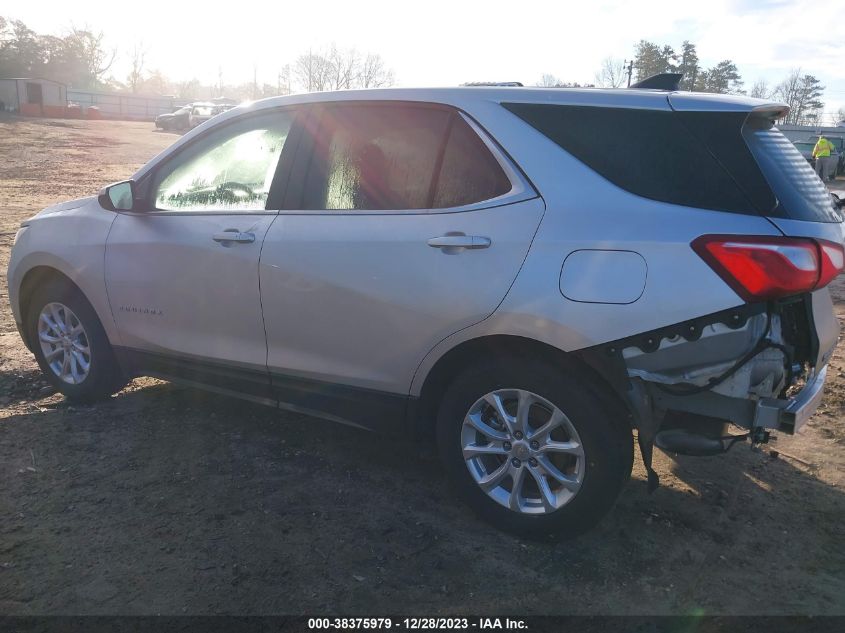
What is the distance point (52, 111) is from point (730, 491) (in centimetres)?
5591

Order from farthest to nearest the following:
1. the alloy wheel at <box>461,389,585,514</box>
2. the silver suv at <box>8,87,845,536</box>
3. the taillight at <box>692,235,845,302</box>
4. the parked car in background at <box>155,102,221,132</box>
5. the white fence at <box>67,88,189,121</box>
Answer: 1. the white fence at <box>67,88,189,121</box>
2. the parked car in background at <box>155,102,221,132</box>
3. the alloy wheel at <box>461,389,585,514</box>
4. the silver suv at <box>8,87,845,536</box>
5. the taillight at <box>692,235,845,302</box>

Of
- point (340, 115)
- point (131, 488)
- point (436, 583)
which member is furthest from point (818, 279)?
point (131, 488)

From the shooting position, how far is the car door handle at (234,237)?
12.3 feet

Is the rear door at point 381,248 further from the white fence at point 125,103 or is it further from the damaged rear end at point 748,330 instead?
the white fence at point 125,103

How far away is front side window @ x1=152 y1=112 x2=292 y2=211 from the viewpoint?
12.8 ft

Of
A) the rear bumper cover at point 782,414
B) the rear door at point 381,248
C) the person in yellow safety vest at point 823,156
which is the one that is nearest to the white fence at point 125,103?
the person in yellow safety vest at point 823,156

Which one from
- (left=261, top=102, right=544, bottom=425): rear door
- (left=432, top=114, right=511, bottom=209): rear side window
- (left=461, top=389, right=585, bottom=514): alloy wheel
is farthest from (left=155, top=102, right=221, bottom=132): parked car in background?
(left=461, top=389, right=585, bottom=514): alloy wheel

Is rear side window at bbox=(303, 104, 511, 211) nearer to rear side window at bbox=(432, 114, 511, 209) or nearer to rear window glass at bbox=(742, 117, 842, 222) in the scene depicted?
rear side window at bbox=(432, 114, 511, 209)

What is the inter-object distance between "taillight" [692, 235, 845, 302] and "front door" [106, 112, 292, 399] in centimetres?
218

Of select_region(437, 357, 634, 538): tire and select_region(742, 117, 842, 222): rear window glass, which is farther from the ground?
select_region(742, 117, 842, 222): rear window glass

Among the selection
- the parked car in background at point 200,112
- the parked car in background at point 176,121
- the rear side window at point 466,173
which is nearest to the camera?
the rear side window at point 466,173

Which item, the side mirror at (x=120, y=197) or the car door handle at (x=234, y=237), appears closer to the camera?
the car door handle at (x=234, y=237)

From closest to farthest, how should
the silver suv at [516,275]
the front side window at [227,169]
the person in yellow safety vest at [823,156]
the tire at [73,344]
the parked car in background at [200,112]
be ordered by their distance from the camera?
1. the silver suv at [516,275]
2. the front side window at [227,169]
3. the tire at [73,344]
4. the person in yellow safety vest at [823,156]
5. the parked car in background at [200,112]

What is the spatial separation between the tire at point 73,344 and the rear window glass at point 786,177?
3811mm
